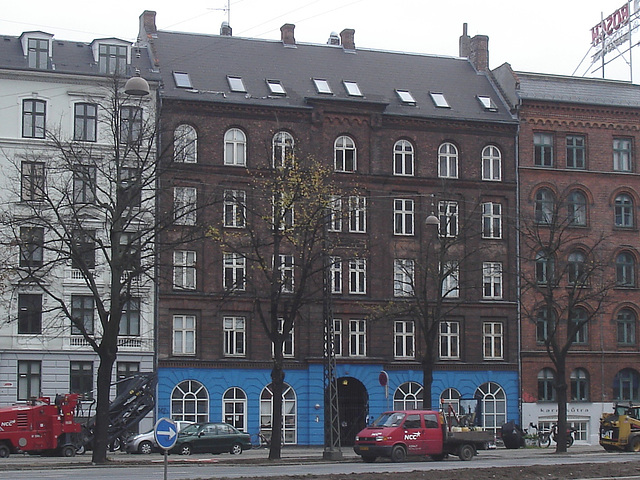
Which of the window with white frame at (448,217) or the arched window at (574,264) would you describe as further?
the arched window at (574,264)

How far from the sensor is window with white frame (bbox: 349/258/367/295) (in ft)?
193

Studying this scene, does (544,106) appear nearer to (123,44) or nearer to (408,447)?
(123,44)

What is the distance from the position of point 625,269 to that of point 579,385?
724 centimetres

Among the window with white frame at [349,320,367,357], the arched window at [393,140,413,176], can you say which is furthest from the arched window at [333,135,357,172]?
the window with white frame at [349,320,367,357]

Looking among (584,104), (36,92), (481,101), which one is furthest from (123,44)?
(584,104)

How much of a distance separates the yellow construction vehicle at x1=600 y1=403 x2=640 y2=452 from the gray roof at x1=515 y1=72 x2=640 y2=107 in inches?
792

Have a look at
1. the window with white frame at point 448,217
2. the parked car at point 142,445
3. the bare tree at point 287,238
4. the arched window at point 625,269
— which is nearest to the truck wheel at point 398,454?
the bare tree at point 287,238

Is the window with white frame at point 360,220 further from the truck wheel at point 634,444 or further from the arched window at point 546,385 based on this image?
the truck wheel at point 634,444

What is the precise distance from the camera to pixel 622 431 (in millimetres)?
48688

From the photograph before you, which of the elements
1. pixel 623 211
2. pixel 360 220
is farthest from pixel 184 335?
pixel 623 211

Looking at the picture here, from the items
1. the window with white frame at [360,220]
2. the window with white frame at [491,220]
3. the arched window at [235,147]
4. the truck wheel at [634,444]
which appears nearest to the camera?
the truck wheel at [634,444]

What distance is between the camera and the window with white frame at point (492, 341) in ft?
198

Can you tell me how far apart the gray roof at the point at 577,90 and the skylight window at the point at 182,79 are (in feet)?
60.5

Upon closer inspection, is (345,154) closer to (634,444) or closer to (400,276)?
(400,276)
